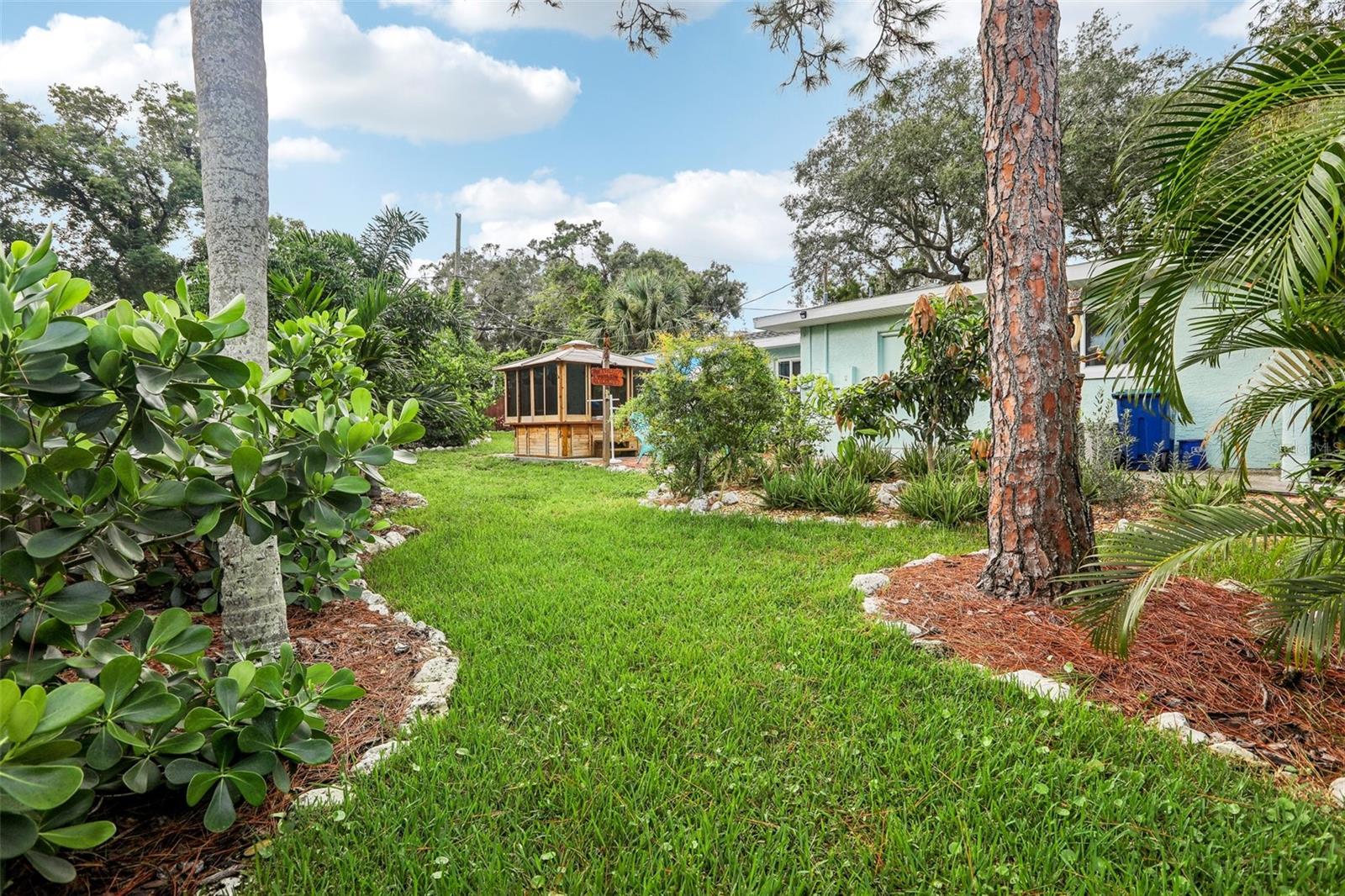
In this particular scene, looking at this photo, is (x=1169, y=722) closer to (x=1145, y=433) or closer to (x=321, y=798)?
(x=321, y=798)

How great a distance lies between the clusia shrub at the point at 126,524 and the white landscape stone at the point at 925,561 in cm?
313

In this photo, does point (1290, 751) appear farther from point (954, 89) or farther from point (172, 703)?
point (954, 89)

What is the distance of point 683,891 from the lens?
129 cm

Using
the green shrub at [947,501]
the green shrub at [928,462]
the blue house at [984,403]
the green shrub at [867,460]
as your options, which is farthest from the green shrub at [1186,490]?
the green shrub at [867,460]

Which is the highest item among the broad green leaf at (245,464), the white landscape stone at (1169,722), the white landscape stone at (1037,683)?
the broad green leaf at (245,464)

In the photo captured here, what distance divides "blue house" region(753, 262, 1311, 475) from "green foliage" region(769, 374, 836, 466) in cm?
Answer: 212

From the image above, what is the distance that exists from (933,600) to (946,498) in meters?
2.33

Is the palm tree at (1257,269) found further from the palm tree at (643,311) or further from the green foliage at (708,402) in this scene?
the palm tree at (643,311)

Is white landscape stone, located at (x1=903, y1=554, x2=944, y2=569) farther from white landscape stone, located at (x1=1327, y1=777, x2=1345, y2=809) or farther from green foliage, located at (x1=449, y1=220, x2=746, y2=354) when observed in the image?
green foliage, located at (x1=449, y1=220, x2=746, y2=354)

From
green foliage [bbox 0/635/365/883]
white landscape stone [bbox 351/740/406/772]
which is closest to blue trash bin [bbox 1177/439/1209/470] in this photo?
white landscape stone [bbox 351/740/406/772]

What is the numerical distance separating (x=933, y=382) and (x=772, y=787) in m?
5.30

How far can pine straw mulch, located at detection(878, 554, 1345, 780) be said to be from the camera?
1902 millimetres

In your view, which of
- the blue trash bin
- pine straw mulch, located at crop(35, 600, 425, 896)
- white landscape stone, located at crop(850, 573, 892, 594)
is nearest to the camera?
pine straw mulch, located at crop(35, 600, 425, 896)

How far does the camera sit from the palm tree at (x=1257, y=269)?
1.69 metres
